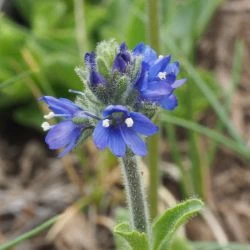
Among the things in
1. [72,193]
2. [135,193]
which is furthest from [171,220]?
[72,193]

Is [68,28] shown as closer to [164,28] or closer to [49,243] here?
[164,28]

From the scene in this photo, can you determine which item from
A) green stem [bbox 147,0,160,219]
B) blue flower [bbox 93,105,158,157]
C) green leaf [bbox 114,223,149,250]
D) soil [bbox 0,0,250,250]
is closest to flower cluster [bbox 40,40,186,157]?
blue flower [bbox 93,105,158,157]

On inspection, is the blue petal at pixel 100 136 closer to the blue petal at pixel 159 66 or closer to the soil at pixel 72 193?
the blue petal at pixel 159 66

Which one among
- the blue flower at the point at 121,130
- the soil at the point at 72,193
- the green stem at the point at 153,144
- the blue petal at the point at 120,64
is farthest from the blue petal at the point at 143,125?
the soil at the point at 72,193

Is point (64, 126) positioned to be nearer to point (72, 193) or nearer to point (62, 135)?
point (62, 135)

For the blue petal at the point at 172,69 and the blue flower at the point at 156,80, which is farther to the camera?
the blue petal at the point at 172,69

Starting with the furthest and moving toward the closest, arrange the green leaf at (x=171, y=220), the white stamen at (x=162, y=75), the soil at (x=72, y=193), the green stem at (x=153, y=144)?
the soil at (x=72, y=193) → the green stem at (x=153, y=144) → the green leaf at (x=171, y=220) → the white stamen at (x=162, y=75)

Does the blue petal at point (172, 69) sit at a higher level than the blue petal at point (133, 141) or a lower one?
higher
